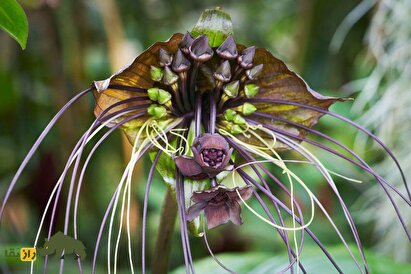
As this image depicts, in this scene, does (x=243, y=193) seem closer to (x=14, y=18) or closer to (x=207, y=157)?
(x=207, y=157)

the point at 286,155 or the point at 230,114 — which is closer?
the point at 230,114

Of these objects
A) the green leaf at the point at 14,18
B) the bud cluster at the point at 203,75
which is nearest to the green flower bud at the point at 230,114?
the bud cluster at the point at 203,75

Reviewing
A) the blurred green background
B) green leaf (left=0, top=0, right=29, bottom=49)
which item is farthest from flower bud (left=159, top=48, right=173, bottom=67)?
the blurred green background

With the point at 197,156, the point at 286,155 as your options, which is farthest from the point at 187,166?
the point at 286,155

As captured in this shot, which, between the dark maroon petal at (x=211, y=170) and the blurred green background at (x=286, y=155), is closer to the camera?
the dark maroon petal at (x=211, y=170)

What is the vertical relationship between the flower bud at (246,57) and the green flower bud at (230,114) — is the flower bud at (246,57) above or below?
above

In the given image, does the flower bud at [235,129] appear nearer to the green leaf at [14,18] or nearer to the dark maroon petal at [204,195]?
the dark maroon petal at [204,195]
